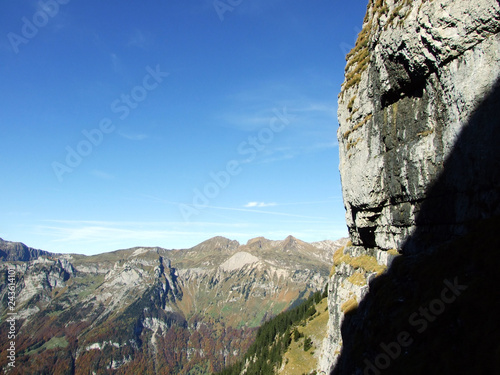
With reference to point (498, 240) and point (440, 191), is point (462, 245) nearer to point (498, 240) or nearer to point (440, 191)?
point (498, 240)

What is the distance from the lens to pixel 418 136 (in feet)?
86.0

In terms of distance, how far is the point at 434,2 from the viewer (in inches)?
888

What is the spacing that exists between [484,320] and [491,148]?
11582mm

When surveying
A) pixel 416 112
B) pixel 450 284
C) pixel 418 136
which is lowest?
pixel 450 284

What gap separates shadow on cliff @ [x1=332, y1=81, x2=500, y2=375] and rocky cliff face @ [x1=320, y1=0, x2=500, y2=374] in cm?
13

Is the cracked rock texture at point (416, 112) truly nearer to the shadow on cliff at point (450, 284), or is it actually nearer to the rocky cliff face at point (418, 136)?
Result: the rocky cliff face at point (418, 136)

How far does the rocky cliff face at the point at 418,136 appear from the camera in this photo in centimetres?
1986

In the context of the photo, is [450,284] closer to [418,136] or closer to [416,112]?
[418,136]

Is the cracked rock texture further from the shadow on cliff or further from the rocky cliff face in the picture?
the shadow on cliff

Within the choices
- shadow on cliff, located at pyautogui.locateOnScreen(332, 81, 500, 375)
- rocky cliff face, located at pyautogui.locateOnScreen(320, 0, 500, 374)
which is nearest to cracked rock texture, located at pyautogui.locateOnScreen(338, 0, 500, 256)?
rocky cliff face, located at pyautogui.locateOnScreen(320, 0, 500, 374)

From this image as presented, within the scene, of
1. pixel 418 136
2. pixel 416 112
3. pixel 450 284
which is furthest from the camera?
pixel 416 112

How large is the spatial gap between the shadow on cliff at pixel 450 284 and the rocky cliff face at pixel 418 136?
0.13m

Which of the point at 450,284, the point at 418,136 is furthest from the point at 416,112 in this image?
the point at 450,284

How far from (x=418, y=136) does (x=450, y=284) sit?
14016 mm
